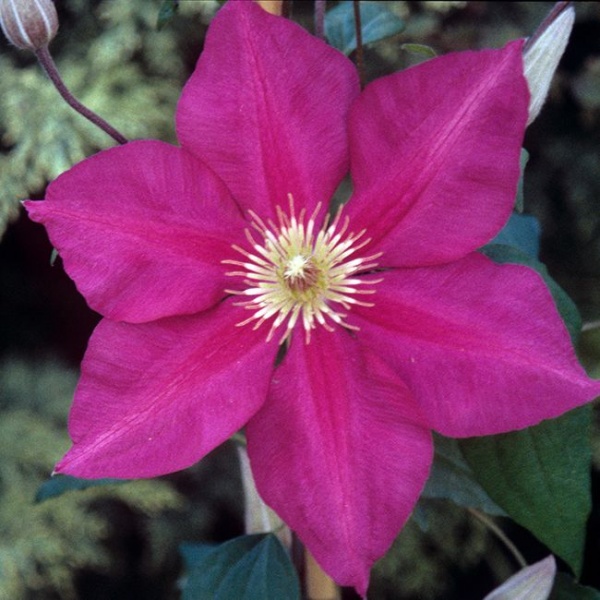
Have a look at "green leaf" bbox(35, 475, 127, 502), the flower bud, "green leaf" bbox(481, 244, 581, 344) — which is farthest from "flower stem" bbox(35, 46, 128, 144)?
"green leaf" bbox(35, 475, 127, 502)

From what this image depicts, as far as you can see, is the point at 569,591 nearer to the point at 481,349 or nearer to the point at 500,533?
the point at 500,533

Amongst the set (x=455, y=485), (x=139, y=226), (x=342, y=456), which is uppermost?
(x=139, y=226)

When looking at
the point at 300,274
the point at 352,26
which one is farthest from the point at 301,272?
the point at 352,26

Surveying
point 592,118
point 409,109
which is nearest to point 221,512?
point 592,118

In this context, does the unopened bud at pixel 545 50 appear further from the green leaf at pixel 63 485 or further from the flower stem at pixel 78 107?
the green leaf at pixel 63 485

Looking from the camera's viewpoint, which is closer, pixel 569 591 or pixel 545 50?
pixel 545 50

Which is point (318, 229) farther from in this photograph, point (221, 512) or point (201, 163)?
point (221, 512)
